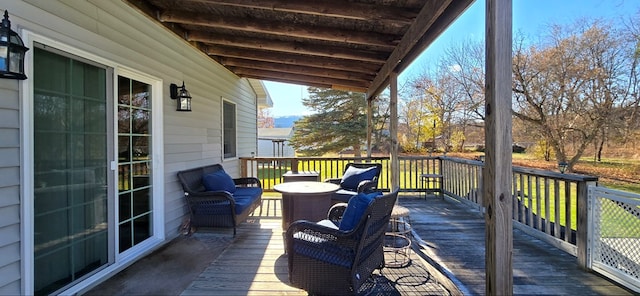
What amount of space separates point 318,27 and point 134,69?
7.39ft

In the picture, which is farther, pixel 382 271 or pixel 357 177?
pixel 357 177

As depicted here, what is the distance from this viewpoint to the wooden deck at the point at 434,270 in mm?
2520

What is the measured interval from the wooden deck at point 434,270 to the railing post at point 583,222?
127mm

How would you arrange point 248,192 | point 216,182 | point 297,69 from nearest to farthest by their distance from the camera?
point 216,182 < point 248,192 < point 297,69

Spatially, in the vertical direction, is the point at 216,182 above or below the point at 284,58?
below

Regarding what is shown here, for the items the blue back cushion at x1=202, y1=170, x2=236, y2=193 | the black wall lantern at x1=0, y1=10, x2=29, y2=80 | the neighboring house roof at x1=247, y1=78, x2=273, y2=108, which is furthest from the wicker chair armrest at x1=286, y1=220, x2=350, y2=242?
the neighboring house roof at x1=247, y1=78, x2=273, y2=108

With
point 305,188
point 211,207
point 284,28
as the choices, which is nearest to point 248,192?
point 211,207

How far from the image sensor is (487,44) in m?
1.89

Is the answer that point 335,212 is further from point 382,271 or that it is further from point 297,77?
point 297,77

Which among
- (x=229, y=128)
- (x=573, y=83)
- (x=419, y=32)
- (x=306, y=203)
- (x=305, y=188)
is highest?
(x=573, y=83)

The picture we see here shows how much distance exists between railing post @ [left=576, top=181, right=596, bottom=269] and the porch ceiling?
2.10 meters

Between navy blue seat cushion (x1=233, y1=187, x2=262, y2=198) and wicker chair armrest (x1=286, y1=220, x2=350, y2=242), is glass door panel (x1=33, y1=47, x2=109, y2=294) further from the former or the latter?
navy blue seat cushion (x1=233, y1=187, x2=262, y2=198)

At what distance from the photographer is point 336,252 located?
2303 mm

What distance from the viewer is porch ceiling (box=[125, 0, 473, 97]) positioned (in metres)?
3.12
